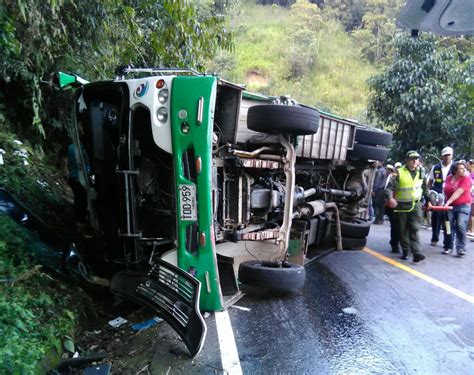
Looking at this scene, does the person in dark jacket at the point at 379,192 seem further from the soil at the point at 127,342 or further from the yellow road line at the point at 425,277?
the soil at the point at 127,342

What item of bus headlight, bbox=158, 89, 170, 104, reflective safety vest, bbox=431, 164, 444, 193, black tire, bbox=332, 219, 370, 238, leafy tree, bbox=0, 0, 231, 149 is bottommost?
black tire, bbox=332, 219, 370, 238

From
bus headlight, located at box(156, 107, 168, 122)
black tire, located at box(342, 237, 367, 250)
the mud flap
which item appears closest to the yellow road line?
black tire, located at box(342, 237, 367, 250)

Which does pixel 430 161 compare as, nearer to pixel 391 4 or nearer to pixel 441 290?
pixel 441 290

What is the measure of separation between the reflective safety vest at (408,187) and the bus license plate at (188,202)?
4346 millimetres

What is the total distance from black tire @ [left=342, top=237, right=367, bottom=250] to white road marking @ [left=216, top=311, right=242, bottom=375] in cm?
348

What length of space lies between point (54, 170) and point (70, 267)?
10.9 feet

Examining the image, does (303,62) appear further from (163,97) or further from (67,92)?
(163,97)

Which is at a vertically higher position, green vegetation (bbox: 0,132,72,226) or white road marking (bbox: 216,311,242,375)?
green vegetation (bbox: 0,132,72,226)

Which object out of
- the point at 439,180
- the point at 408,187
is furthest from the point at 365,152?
the point at 439,180

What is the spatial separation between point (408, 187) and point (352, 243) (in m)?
1.25

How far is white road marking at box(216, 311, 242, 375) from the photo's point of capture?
2.98 metres

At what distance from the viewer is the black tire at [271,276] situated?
3.98 metres

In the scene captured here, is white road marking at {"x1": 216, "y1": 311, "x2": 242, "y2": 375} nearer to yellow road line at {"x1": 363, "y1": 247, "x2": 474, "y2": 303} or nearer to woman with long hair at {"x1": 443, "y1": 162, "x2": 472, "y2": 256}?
yellow road line at {"x1": 363, "y1": 247, "x2": 474, "y2": 303}

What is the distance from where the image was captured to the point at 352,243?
692cm
